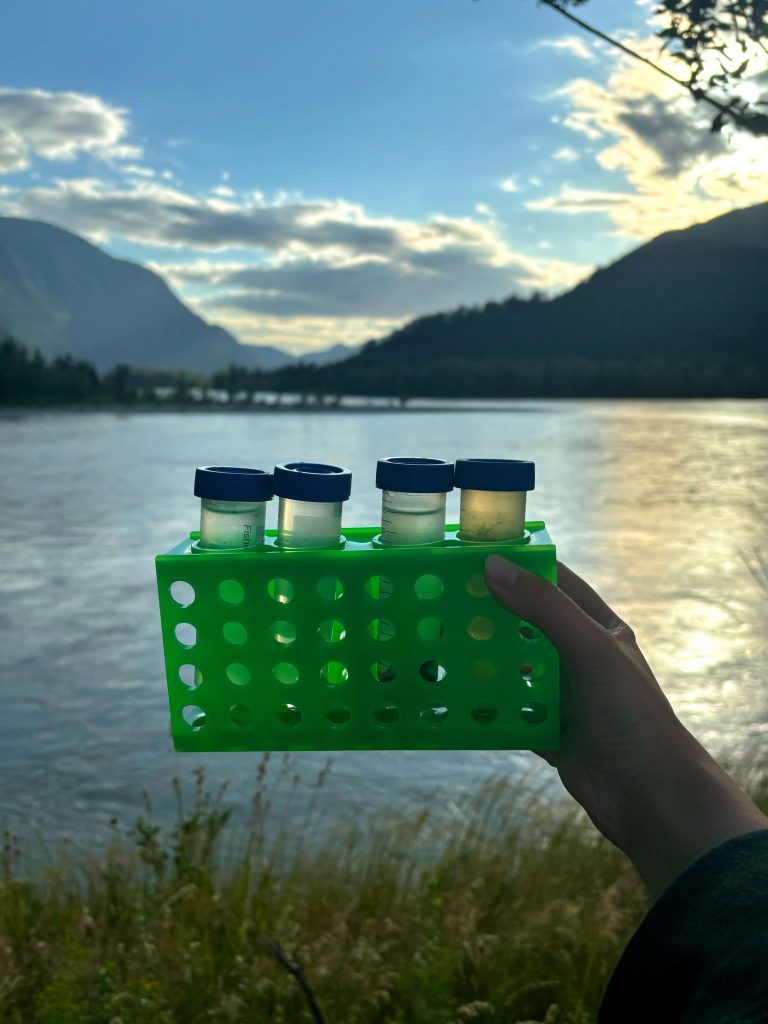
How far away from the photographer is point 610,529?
23688 mm

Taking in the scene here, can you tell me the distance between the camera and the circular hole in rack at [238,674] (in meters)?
2.12

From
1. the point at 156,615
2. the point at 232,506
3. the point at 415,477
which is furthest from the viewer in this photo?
the point at 156,615

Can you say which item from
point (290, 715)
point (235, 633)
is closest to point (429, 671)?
point (290, 715)

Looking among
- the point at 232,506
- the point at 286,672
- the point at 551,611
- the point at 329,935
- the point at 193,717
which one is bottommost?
the point at 329,935

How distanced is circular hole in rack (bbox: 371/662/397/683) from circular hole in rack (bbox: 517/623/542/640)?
0.91 feet

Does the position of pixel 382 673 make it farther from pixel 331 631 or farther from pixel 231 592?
pixel 231 592

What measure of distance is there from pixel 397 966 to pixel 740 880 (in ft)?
10.6

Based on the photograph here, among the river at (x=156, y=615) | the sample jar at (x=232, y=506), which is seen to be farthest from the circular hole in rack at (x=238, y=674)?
the river at (x=156, y=615)

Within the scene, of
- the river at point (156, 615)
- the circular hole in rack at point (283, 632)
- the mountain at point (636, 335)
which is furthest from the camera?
the mountain at point (636, 335)

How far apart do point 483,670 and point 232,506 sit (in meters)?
0.61

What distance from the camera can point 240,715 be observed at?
2.12 meters

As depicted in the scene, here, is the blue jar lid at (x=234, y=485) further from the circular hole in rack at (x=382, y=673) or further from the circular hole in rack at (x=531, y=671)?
the circular hole in rack at (x=531, y=671)

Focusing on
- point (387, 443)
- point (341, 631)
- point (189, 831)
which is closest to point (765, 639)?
point (189, 831)

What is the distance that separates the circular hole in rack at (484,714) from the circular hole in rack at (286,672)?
37cm
